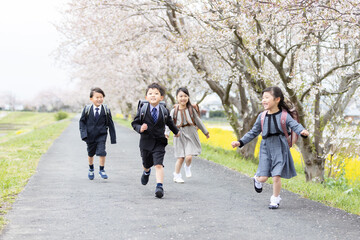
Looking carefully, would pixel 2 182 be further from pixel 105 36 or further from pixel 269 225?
pixel 105 36

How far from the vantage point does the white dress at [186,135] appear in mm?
7094

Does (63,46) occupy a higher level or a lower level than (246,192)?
higher

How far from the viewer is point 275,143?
5.09 metres

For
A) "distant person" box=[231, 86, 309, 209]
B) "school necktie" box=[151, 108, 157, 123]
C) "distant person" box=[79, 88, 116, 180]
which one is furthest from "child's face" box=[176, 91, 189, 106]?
"distant person" box=[231, 86, 309, 209]

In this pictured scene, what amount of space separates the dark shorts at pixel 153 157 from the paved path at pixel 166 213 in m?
0.44

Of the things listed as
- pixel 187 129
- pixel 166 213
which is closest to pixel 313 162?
pixel 187 129

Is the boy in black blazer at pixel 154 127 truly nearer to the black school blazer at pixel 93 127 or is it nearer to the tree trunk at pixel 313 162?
the black school blazer at pixel 93 127

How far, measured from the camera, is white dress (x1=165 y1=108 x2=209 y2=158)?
7.09m

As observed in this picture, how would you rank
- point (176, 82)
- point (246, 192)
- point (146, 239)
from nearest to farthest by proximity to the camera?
point (146, 239), point (246, 192), point (176, 82)

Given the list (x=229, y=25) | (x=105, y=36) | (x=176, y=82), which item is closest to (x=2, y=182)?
(x=229, y=25)

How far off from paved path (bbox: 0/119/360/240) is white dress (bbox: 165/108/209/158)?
52 centimetres

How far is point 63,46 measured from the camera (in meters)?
14.2

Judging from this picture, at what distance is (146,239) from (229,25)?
5.43m

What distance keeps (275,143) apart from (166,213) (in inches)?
64.7
